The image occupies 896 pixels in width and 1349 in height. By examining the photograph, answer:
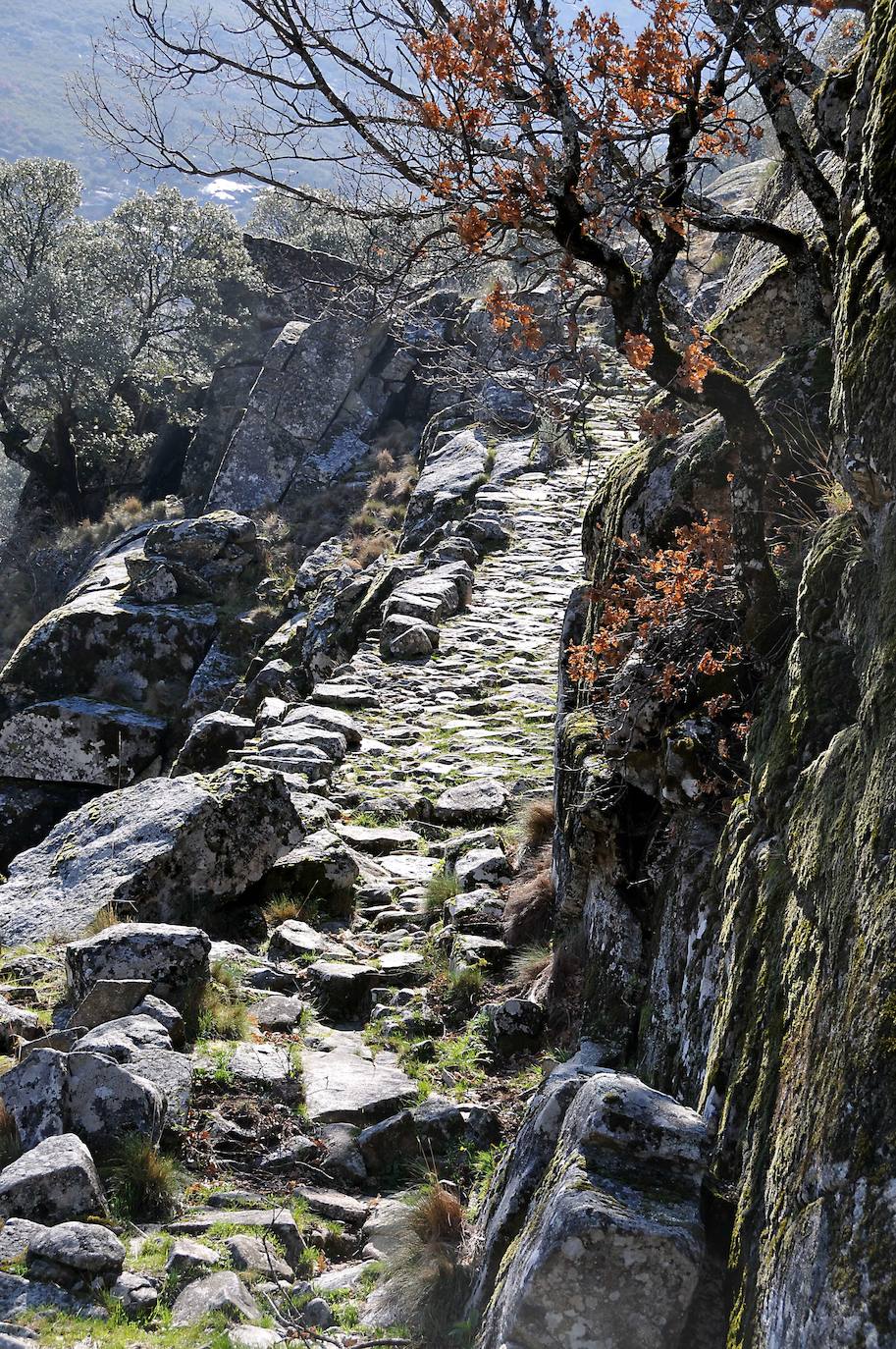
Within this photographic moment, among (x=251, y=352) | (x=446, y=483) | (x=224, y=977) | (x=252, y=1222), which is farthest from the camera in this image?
(x=251, y=352)

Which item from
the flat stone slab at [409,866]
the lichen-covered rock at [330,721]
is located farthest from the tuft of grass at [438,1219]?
the lichen-covered rock at [330,721]

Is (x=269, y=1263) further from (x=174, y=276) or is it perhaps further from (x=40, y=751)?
(x=174, y=276)

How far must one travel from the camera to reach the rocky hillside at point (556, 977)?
3059 millimetres

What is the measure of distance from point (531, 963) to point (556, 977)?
53cm

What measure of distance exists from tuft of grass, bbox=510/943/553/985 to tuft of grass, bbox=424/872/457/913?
145cm

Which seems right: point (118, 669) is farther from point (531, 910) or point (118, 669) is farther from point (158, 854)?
point (531, 910)

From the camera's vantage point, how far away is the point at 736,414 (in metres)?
5.60

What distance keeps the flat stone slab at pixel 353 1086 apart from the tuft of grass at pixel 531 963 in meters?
1.08

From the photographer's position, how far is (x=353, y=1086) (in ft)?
21.1

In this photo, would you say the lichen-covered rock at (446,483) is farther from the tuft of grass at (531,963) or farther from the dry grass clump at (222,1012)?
the dry grass clump at (222,1012)

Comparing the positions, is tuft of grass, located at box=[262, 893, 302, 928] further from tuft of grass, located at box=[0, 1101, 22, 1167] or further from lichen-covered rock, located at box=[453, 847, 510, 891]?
tuft of grass, located at box=[0, 1101, 22, 1167]

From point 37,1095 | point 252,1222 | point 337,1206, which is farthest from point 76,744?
point 252,1222

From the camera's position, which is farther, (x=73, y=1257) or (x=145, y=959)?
(x=145, y=959)

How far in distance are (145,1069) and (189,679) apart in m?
14.3
